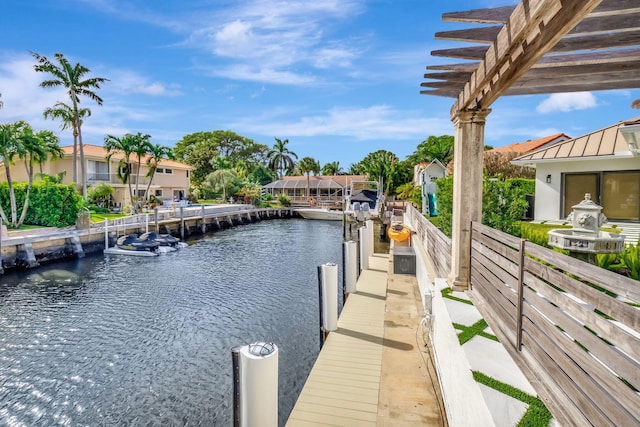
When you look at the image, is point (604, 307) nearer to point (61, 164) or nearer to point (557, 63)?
point (557, 63)

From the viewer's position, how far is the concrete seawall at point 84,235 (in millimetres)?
17938

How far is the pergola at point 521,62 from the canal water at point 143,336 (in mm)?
5145

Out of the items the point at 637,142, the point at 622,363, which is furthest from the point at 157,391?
the point at 637,142

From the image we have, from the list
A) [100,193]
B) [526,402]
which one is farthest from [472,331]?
Answer: [100,193]

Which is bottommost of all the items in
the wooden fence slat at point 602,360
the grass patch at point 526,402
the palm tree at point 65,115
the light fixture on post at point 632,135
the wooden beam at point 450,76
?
the grass patch at point 526,402

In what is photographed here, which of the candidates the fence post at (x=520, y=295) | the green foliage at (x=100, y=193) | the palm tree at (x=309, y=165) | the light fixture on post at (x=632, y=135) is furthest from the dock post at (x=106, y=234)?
the palm tree at (x=309, y=165)

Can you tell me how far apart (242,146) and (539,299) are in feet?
257

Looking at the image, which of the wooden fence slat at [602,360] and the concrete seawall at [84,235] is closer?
the wooden fence slat at [602,360]

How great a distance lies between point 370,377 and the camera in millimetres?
5199

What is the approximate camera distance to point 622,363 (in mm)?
1550

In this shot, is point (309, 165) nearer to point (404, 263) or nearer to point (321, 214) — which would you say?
point (321, 214)

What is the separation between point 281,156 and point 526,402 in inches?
2847

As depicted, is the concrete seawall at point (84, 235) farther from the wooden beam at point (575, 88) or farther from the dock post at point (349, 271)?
the wooden beam at point (575, 88)

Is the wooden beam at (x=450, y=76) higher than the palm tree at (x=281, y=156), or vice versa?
the palm tree at (x=281, y=156)
